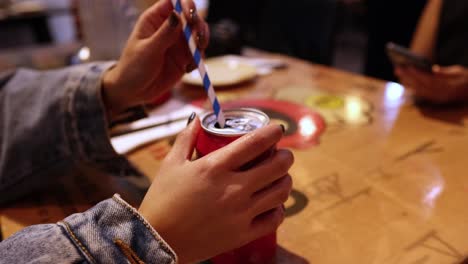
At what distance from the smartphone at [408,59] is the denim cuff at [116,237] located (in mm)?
782

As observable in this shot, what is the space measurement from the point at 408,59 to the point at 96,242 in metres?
0.83

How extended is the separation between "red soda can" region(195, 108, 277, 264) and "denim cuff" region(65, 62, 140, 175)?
271 mm

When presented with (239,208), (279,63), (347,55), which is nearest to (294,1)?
(279,63)

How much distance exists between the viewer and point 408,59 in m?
0.93

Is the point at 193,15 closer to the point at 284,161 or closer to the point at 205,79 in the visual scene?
the point at 205,79

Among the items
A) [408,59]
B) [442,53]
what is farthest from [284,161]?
[442,53]

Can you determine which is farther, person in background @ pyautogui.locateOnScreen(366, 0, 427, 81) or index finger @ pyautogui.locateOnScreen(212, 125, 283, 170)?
person in background @ pyautogui.locateOnScreen(366, 0, 427, 81)

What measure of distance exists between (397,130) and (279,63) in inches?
20.8

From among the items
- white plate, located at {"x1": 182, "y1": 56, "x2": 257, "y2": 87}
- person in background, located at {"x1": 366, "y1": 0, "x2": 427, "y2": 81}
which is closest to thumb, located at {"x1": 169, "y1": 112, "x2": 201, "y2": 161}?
white plate, located at {"x1": 182, "y1": 56, "x2": 257, "y2": 87}

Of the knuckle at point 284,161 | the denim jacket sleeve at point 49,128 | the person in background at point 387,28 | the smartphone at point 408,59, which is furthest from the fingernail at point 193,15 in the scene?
the person in background at point 387,28

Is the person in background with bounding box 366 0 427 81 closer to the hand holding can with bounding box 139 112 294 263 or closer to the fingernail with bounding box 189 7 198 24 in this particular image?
the fingernail with bounding box 189 7 198 24

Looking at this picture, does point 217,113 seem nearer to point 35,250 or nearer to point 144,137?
point 35,250

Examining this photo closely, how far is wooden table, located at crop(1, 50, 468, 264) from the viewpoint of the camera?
51 cm

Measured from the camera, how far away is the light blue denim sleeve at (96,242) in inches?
15.4
